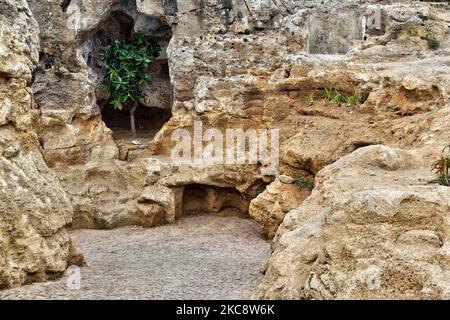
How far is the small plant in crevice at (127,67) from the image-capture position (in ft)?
59.5

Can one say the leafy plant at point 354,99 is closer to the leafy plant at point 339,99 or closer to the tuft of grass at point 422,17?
the leafy plant at point 339,99

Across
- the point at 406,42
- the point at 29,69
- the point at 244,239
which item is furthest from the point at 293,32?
the point at 29,69

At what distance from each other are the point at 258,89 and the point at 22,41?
25.2 ft

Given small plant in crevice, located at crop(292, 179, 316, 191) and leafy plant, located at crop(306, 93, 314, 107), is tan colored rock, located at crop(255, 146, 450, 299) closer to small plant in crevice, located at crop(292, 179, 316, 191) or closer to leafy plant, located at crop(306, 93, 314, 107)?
small plant in crevice, located at crop(292, 179, 316, 191)

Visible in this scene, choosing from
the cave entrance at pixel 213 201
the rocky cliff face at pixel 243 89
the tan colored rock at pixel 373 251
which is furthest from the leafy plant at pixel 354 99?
the tan colored rock at pixel 373 251

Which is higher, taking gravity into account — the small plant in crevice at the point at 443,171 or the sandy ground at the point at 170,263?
the small plant in crevice at the point at 443,171

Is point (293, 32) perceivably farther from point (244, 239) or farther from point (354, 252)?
point (354, 252)

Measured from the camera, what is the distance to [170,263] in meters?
11.4

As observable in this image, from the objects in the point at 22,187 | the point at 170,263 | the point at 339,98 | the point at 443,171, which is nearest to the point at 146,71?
the point at 339,98

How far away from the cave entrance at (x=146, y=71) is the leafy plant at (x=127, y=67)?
0.94 feet

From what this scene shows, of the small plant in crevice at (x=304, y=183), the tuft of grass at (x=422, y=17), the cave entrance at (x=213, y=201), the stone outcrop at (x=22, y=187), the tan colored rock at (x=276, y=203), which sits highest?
the tuft of grass at (x=422, y=17)

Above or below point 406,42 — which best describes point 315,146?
below

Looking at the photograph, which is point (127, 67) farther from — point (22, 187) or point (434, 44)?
point (22, 187)

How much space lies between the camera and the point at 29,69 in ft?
31.7
